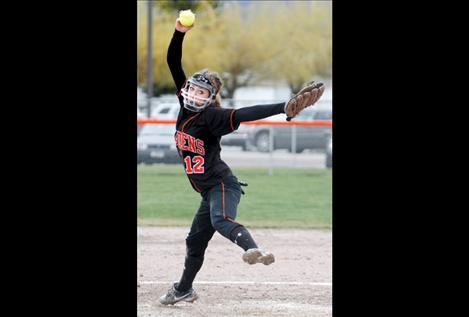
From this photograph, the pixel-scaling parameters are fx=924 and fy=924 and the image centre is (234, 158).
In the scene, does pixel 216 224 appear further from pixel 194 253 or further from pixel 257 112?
pixel 257 112

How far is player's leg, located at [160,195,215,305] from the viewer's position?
7.47 m

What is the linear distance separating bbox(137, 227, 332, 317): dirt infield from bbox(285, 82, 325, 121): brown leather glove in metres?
1.84

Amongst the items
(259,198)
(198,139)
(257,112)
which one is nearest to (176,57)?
(198,139)

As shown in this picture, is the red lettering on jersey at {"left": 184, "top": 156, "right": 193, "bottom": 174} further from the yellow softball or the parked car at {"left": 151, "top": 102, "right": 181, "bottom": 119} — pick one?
the parked car at {"left": 151, "top": 102, "right": 181, "bottom": 119}

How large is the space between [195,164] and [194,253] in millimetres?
834

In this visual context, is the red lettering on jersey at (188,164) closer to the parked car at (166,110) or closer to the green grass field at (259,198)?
A: the green grass field at (259,198)

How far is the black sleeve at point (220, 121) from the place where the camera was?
6.93 meters

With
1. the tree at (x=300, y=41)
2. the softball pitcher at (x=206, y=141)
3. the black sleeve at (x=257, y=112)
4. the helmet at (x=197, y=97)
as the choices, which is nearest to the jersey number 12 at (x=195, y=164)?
the softball pitcher at (x=206, y=141)

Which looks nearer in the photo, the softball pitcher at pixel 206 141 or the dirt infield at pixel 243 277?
the softball pitcher at pixel 206 141

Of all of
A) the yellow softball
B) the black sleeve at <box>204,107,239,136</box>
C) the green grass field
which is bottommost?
the green grass field

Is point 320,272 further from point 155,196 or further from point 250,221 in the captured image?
point 155,196

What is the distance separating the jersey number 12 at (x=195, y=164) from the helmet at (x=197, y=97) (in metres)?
0.38

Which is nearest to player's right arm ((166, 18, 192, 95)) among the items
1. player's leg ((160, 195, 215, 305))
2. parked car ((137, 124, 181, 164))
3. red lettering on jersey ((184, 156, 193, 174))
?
red lettering on jersey ((184, 156, 193, 174))

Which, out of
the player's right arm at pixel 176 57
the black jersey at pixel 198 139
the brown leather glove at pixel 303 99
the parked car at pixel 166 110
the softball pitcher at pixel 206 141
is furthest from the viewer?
the parked car at pixel 166 110
